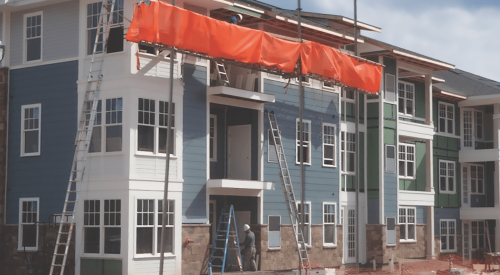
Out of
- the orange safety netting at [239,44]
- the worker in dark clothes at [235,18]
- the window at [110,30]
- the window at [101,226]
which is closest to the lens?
the orange safety netting at [239,44]

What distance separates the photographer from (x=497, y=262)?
132ft

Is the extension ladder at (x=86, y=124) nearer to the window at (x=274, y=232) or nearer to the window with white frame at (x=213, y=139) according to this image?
the window with white frame at (x=213, y=139)

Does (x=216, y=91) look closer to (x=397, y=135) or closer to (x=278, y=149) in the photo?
(x=278, y=149)

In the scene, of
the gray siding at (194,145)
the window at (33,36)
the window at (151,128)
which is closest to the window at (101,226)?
the window at (151,128)

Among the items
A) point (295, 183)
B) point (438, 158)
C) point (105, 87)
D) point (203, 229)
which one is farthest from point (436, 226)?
point (105, 87)

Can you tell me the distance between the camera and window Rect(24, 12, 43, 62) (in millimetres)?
31859

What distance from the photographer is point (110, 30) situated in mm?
29734

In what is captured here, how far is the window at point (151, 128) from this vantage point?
29.3 metres

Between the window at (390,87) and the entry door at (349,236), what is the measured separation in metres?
5.72

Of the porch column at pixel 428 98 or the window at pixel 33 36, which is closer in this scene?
the window at pixel 33 36

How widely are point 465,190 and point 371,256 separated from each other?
12.3 m

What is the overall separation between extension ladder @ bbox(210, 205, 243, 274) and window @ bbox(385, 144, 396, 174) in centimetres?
1131

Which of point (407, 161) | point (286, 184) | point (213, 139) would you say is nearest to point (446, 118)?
point (407, 161)

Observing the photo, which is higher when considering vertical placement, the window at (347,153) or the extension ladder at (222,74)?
the extension ladder at (222,74)
